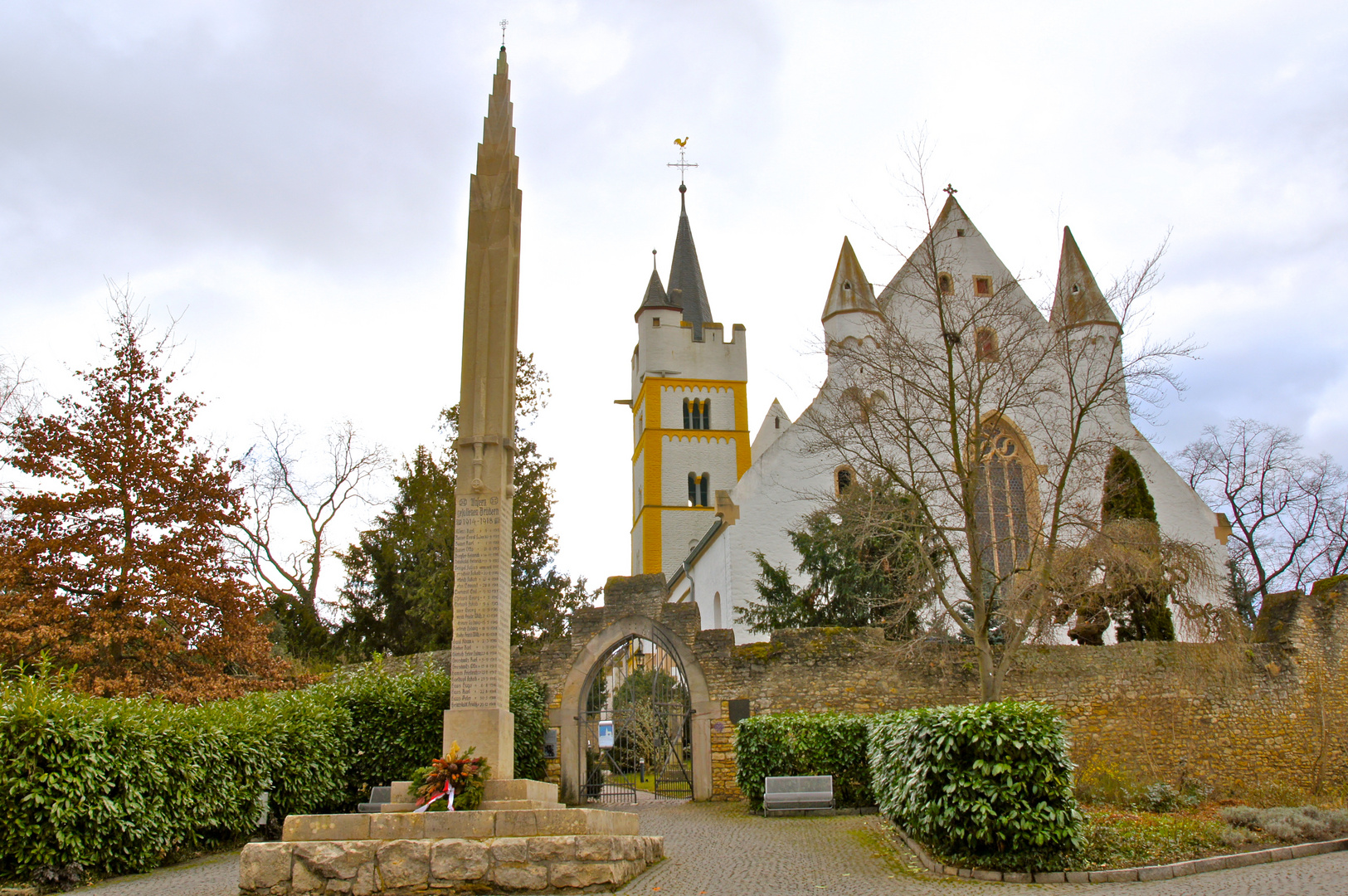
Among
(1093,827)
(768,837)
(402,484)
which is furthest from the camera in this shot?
(402,484)

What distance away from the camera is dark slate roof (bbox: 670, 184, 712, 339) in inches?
1644

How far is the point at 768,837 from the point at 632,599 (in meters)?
6.34

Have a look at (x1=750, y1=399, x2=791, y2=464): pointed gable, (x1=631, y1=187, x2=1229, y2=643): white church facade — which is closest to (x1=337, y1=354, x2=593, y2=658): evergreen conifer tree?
(x1=631, y1=187, x2=1229, y2=643): white church facade

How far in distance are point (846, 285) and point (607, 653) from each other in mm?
16109

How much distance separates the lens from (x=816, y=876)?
8.32 m

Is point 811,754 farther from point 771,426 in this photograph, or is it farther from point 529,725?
point 771,426

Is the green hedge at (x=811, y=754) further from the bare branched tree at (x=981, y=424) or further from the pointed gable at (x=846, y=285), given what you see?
the pointed gable at (x=846, y=285)

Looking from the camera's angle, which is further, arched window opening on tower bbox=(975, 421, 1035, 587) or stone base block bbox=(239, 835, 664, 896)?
arched window opening on tower bbox=(975, 421, 1035, 587)

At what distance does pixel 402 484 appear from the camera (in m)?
26.0

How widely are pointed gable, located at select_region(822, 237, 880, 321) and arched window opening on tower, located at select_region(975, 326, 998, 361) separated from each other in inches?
510

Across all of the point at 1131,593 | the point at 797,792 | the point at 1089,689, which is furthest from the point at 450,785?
the point at 1131,593

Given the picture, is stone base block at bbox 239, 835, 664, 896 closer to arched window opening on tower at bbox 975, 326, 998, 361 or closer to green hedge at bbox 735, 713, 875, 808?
green hedge at bbox 735, 713, 875, 808

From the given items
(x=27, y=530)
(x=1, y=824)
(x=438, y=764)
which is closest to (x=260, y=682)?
(x=27, y=530)

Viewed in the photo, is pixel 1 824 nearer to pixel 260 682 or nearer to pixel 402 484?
pixel 260 682
